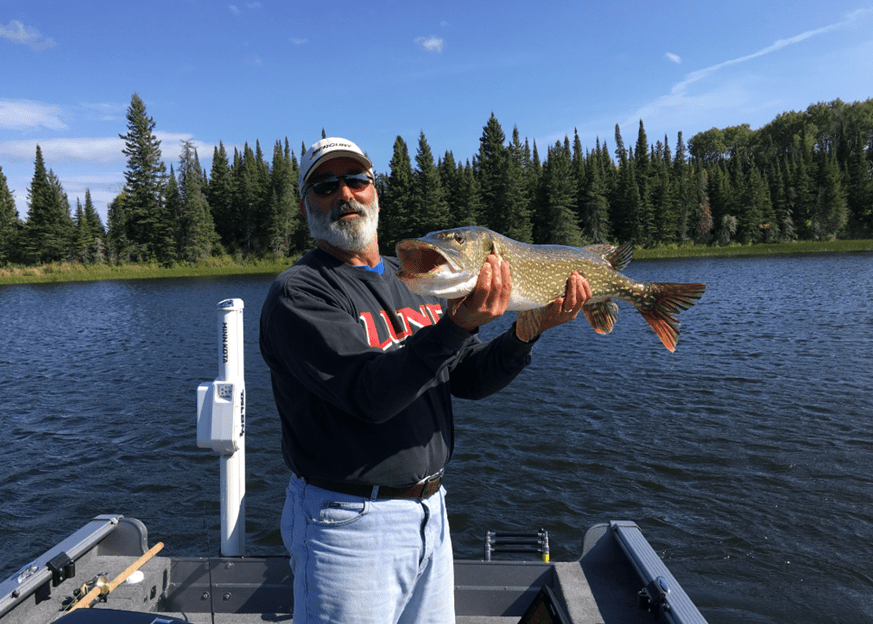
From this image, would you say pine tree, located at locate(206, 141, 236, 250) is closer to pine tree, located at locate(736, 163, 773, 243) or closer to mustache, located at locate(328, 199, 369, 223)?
pine tree, located at locate(736, 163, 773, 243)

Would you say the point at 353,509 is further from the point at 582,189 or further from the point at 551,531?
the point at 582,189

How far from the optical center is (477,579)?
3879 millimetres

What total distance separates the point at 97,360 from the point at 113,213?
56956 mm

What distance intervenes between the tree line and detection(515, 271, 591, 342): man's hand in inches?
1796

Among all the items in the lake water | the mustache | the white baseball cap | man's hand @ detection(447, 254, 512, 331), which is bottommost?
the lake water

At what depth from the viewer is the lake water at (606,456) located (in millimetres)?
7285

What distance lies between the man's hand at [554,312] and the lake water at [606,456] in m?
5.40

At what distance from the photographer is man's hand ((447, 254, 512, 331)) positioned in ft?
6.17

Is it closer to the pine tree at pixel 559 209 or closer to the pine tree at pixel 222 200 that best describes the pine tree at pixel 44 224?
the pine tree at pixel 222 200

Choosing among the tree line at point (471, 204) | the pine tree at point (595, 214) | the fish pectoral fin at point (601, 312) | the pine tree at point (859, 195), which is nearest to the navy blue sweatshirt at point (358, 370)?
the fish pectoral fin at point (601, 312)

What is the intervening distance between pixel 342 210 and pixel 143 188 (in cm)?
6747

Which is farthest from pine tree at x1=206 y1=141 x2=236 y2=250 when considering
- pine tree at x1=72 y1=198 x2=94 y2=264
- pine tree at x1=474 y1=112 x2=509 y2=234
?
pine tree at x1=474 y1=112 x2=509 y2=234

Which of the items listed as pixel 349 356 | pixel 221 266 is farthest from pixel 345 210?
pixel 221 266

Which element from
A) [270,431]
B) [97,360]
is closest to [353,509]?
[270,431]
